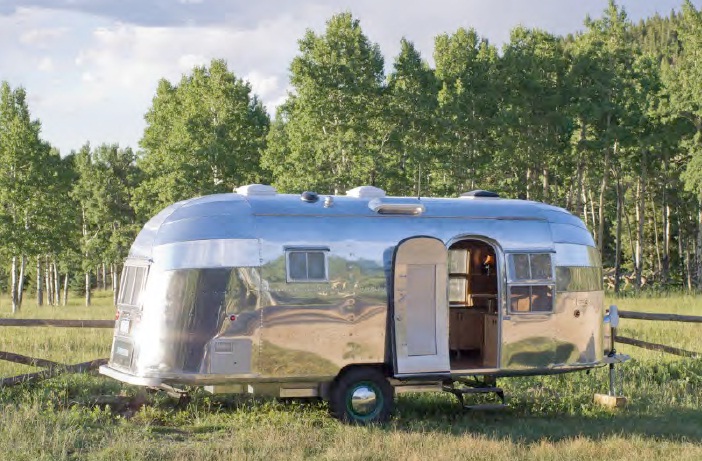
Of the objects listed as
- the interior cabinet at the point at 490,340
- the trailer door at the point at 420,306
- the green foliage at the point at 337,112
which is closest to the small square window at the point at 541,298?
the interior cabinet at the point at 490,340

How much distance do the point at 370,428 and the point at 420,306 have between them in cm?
165

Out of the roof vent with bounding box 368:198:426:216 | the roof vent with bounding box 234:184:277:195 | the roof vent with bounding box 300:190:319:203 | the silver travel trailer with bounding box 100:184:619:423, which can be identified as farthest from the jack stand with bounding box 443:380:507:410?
the roof vent with bounding box 234:184:277:195

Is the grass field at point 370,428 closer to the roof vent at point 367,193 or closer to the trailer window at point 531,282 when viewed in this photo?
the trailer window at point 531,282

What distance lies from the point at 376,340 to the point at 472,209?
2.14 m

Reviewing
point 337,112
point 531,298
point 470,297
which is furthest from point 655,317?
point 337,112

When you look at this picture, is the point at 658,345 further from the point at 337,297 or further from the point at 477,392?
the point at 337,297

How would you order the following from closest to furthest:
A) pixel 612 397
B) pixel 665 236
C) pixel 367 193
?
pixel 367 193 < pixel 612 397 < pixel 665 236

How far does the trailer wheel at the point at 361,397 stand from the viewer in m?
10.3

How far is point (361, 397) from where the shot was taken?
34.1ft

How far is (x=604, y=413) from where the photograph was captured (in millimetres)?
11281

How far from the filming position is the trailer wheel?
10.3 metres

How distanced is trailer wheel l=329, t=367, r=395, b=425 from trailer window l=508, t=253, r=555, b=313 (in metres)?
2.00

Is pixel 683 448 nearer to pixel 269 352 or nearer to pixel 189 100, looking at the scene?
pixel 269 352

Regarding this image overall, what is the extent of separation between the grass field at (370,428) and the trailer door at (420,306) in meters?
0.75
